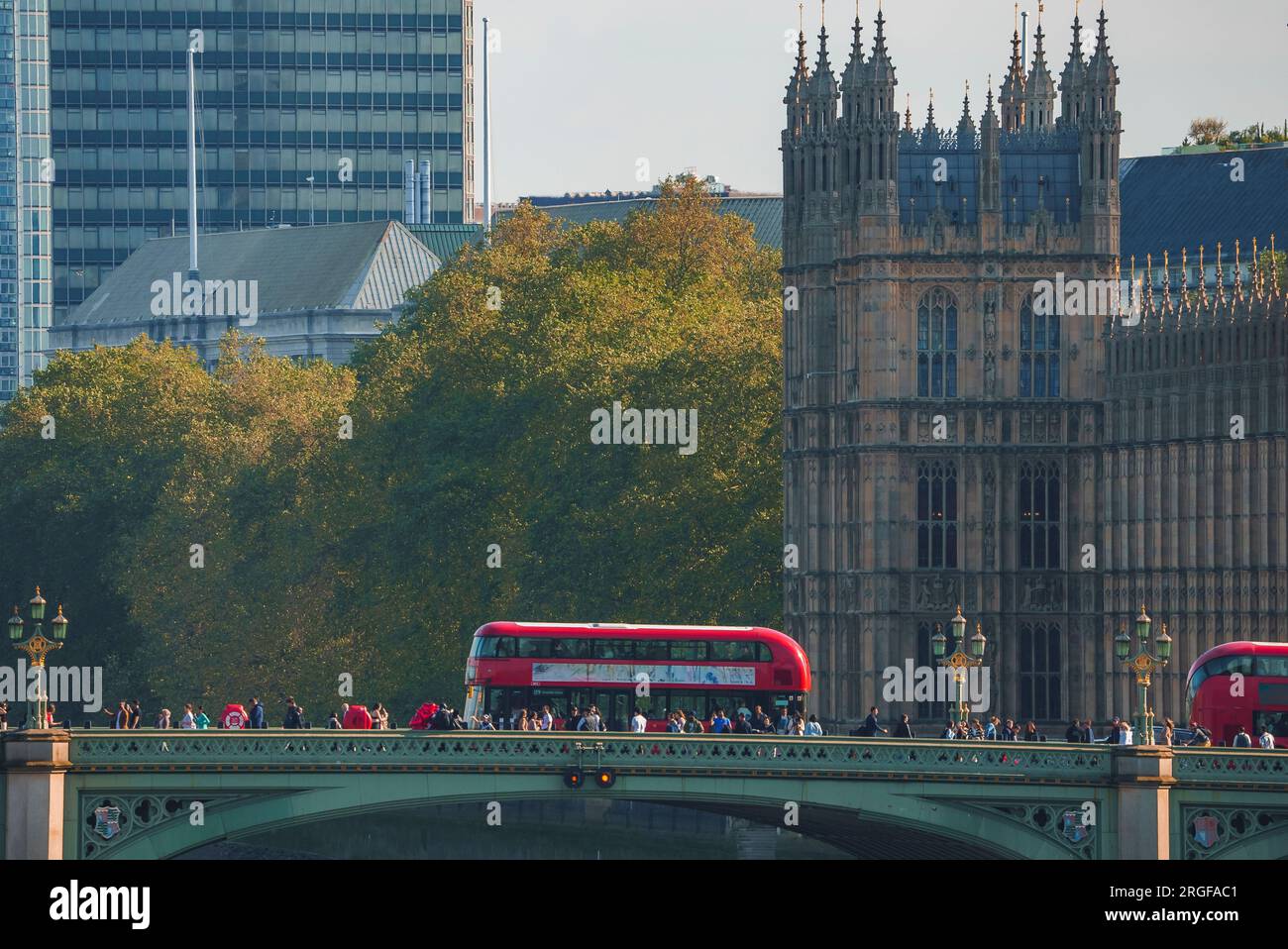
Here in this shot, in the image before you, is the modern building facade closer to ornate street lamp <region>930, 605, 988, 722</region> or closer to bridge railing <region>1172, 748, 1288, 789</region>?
ornate street lamp <region>930, 605, 988, 722</region>

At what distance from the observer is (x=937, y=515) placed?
3907 inches

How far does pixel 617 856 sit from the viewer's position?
103 metres

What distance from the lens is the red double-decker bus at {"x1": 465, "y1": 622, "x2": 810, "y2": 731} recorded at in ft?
314

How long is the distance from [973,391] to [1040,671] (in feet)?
20.9

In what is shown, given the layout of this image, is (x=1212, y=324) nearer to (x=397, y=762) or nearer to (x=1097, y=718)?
(x=1097, y=718)

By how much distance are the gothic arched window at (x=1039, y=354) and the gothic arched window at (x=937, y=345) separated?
1.53m

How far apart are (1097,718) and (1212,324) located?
30.3 feet
